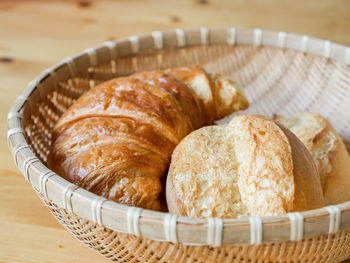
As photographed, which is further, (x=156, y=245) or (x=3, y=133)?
(x=3, y=133)

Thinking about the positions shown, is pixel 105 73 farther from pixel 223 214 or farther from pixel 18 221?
pixel 223 214

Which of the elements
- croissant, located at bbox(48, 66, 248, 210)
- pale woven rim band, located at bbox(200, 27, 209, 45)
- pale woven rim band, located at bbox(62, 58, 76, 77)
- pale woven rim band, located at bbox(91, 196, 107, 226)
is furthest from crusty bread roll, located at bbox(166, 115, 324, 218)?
pale woven rim band, located at bbox(200, 27, 209, 45)

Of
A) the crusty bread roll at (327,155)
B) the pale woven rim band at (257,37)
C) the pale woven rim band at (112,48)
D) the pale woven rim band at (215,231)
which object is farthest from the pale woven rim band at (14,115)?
the pale woven rim band at (257,37)

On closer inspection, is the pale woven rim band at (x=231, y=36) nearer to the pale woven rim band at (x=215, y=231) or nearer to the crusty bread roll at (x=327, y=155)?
the crusty bread roll at (x=327, y=155)

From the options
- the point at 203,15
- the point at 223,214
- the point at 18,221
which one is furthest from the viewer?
the point at 203,15

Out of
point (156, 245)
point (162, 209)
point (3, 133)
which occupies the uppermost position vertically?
point (156, 245)

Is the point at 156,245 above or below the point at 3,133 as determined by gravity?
above

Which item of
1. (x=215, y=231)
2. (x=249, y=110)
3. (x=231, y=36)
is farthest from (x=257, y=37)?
(x=215, y=231)

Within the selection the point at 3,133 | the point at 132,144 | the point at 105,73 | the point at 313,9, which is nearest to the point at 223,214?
the point at 132,144

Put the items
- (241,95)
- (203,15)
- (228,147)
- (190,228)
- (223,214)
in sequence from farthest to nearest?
(203,15) → (241,95) → (228,147) → (223,214) → (190,228)
